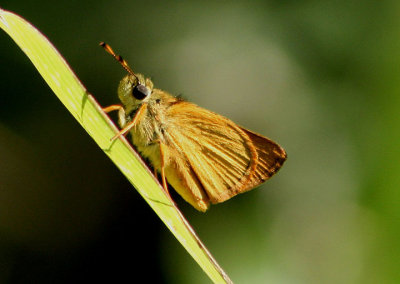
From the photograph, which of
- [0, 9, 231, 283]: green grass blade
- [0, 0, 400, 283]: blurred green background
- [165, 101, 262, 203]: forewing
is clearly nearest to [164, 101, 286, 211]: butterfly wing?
[165, 101, 262, 203]: forewing

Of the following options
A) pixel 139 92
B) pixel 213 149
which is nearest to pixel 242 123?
pixel 213 149

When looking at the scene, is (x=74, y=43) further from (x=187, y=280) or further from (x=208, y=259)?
(x=208, y=259)

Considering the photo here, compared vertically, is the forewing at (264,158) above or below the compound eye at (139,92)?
below

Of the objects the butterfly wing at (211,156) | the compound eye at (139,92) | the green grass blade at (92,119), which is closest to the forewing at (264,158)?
the butterfly wing at (211,156)

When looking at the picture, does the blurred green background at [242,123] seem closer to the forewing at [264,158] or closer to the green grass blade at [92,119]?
the forewing at [264,158]

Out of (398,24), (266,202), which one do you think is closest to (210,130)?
(266,202)

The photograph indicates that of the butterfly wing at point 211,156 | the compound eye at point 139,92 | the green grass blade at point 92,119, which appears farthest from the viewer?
the butterfly wing at point 211,156
